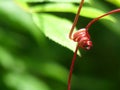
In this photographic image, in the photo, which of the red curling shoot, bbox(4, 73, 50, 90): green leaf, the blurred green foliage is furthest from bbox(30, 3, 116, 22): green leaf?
bbox(4, 73, 50, 90): green leaf

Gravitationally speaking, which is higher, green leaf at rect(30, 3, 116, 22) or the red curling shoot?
green leaf at rect(30, 3, 116, 22)

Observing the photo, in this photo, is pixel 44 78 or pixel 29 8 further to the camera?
pixel 44 78

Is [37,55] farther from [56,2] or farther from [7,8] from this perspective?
[56,2]

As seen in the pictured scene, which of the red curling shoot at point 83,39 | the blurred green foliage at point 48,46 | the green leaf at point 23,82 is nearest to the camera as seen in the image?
the red curling shoot at point 83,39

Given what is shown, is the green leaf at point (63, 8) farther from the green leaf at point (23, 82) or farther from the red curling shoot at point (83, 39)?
the green leaf at point (23, 82)

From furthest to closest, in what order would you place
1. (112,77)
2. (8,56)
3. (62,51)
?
(112,77)
(62,51)
(8,56)

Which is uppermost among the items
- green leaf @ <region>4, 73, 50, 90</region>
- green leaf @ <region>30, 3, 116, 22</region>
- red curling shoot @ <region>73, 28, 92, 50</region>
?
green leaf @ <region>30, 3, 116, 22</region>

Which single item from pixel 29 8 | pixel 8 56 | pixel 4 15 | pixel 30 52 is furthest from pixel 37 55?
pixel 29 8

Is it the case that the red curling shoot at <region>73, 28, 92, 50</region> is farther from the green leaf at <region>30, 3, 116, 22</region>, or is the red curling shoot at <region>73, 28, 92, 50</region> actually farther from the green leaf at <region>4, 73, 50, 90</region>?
the green leaf at <region>4, 73, 50, 90</region>

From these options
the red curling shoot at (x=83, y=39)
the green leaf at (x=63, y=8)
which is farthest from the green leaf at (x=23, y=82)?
the red curling shoot at (x=83, y=39)
